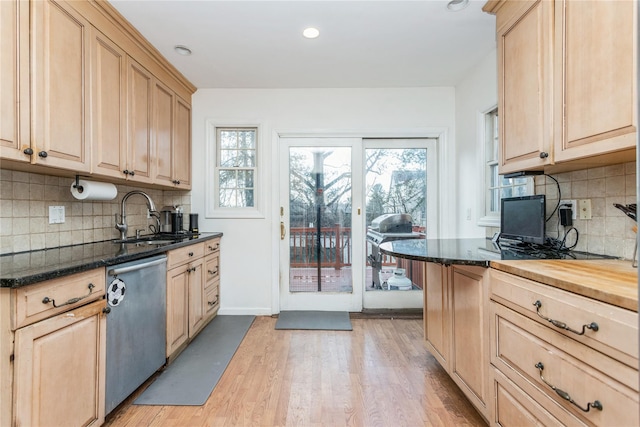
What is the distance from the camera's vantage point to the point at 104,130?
2012 millimetres

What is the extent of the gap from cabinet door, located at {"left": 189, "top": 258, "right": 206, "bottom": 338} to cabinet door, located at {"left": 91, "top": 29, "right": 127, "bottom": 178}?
1.00 meters

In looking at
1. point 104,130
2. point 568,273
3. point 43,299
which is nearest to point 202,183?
point 104,130

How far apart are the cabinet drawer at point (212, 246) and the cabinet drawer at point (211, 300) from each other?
0.37 meters

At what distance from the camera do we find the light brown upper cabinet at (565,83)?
3.98ft

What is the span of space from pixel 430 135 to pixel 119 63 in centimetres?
295

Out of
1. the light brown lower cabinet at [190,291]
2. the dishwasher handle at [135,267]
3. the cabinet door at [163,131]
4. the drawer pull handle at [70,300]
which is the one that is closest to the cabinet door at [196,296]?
the light brown lower cabinet at [190,291]

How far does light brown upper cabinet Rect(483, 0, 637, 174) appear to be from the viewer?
3.98 ft

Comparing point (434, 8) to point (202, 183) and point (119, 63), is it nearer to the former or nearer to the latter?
point (119, 63)

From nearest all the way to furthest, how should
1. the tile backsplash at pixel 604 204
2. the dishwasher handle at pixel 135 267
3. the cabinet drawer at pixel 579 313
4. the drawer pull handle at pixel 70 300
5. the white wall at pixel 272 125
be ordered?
1. the cabinet drawer at pixel 579 313
2. the drawer pull handle at pixel 70 300
3. the tile backsplash at pixel 604 204
4. the dishwasher handle at pixel 135 267
5. the white wall at pixel 272 125

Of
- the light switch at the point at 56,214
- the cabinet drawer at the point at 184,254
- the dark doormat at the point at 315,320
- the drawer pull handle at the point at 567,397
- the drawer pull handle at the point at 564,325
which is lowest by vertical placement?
the dark doormat at the point at 315,320

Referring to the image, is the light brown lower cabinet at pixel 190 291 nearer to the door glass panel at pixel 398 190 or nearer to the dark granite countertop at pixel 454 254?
the dark granite countertop at pixel 454 254

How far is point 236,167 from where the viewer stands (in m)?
3.50

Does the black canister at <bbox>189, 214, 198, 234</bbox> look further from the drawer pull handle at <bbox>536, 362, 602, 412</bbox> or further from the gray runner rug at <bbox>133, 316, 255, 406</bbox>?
the drawer pull handle at <bbox>536, 362, 602, 412</bbox>

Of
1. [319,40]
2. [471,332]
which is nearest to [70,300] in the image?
[471,332]
